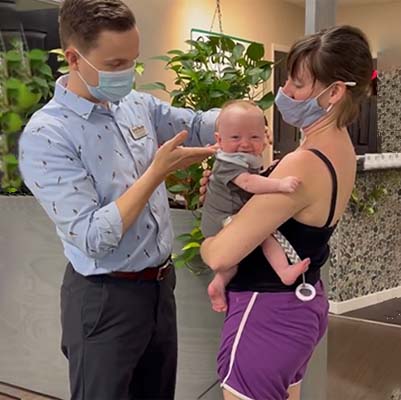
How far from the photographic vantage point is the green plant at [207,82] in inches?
87.7

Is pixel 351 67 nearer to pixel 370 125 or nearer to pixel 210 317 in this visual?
pixel 210 317

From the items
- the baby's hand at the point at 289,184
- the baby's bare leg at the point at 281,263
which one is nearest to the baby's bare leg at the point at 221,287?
the baby's bare leg at the point at 281,263

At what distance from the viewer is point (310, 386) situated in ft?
7.62

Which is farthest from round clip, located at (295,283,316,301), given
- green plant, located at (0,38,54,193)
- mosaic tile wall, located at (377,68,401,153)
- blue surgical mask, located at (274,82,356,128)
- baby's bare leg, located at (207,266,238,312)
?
mosaic tile wall, located at (377,68,401,153)

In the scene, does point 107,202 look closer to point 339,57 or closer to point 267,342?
point 267,342

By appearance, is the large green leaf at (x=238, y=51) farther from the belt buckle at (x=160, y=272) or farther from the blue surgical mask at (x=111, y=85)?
the belt buckle at (x=160, y=272)

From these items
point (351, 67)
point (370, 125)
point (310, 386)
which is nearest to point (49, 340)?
point (310, 386)

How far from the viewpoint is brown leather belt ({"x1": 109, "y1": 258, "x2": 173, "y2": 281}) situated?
1474 mm

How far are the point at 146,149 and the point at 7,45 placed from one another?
6.37 feet

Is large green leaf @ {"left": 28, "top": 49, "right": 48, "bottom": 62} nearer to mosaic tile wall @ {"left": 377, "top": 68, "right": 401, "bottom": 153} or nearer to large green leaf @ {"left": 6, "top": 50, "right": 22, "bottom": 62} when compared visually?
large green leaf @ {"left": 6, "top": 50, "right": 22, "bottom": 62}

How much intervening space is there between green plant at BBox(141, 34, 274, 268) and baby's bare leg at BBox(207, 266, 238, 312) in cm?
79

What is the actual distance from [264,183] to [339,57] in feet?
1.06

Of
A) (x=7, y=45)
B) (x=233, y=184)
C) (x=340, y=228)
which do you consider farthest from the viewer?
(x=340, y=228)

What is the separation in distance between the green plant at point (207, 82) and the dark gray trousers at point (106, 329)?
2.37 feet
